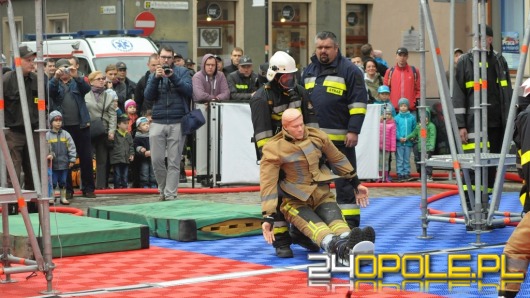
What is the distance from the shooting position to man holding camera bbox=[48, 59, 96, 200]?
57.1ft

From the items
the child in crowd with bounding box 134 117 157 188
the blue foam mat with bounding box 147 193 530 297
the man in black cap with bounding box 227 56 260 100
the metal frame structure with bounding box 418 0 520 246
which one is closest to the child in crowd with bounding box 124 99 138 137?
the child in crowd with bounding box 134 117 157 188

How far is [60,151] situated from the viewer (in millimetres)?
17062

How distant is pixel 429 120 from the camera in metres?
21.2

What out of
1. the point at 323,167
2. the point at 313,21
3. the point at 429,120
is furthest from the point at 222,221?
the point at 313,21

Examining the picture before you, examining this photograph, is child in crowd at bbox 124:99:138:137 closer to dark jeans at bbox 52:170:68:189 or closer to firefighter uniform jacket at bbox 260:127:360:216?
dark jeans at bbox 52:170:68:189

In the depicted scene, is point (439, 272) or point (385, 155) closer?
point (439, 272)

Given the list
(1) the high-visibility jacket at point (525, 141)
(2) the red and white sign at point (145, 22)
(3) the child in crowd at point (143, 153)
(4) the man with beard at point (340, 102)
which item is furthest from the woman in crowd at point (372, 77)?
(1) the high-visibility jacket at point (525, 141)

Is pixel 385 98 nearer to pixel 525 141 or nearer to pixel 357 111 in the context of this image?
pixel 357 111

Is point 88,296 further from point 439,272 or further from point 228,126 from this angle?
point 228,126

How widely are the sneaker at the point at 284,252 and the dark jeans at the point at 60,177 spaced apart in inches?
230

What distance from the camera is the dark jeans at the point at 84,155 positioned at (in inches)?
693

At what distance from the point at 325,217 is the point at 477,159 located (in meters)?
2.01

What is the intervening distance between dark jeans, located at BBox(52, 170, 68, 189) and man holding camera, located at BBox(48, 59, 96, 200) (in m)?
0.45

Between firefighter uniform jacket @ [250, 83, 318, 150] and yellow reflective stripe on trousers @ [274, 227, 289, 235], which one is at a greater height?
firefighter uniform jacket @ [250, 83, 318, 150]
